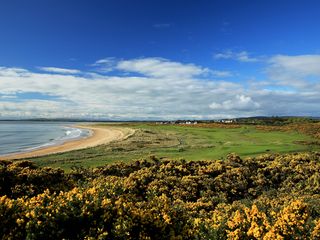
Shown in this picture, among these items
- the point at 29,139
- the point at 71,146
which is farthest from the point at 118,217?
the point at 29,139

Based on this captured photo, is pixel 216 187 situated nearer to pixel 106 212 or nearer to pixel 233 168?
pixel 233 168

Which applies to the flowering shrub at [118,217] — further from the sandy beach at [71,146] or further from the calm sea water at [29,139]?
the calm sea water at [29,139]

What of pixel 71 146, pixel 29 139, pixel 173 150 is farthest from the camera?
pixel 29 139

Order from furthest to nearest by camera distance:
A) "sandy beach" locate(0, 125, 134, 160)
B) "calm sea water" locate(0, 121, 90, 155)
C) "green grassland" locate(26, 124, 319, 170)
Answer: "calm sea water" locate(0, 121, 90, 155)
"sandy beach" locate(0, 125, 134, 160)
"green grassland" locate(26, 124, 319, 170)

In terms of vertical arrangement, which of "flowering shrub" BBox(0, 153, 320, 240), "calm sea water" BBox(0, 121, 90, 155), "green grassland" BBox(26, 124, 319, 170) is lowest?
"calm sea water" BBox(0, 121, 90, 155)

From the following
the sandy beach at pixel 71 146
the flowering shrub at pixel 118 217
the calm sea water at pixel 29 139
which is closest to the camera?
the flowering shrub at pixel 118 217

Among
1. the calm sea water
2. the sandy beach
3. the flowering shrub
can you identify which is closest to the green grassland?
the sandy beach

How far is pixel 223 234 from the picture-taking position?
5484 millimetres

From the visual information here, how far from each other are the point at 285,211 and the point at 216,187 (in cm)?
519

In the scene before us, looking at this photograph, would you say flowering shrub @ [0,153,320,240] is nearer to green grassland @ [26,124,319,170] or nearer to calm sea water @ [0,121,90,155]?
green grassland @ [26,124,319,170]

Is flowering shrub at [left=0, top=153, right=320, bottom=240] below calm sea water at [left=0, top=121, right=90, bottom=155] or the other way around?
the other way around

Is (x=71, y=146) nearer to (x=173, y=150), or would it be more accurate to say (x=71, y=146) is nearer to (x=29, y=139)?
(x=29, y=139)

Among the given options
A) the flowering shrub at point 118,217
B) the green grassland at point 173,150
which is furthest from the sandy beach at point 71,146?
the flowering shrub at point 118,217

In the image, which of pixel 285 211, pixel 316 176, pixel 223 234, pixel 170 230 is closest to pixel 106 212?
pixel 170 230
